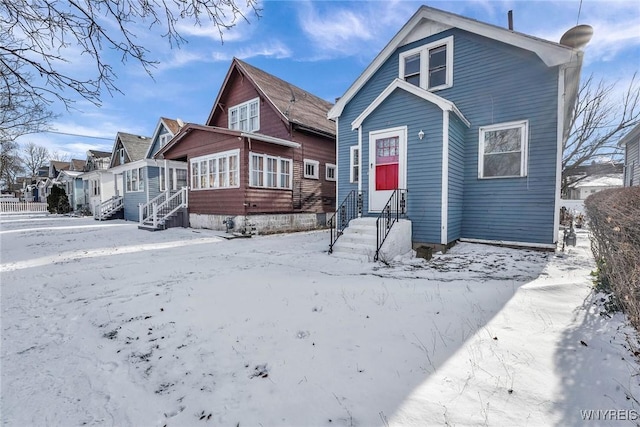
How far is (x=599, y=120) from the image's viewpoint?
59.0 ft

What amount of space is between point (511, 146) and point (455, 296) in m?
5.99

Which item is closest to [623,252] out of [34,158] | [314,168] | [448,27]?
[448,27]

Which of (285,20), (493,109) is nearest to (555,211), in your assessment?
(493,109)

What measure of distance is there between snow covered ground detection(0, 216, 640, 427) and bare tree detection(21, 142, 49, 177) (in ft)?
245

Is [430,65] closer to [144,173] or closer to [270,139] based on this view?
[270,139]

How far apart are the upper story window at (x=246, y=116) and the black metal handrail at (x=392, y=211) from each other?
9295 mm

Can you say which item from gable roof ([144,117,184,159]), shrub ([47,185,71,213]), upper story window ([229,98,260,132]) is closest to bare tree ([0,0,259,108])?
upper story window ([229,98,260,132])

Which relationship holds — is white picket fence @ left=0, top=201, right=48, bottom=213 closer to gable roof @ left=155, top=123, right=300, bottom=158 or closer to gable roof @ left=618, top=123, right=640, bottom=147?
gable roof @ left=155, top=123, right=300, bottom=158

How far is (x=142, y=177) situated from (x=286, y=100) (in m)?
10.5

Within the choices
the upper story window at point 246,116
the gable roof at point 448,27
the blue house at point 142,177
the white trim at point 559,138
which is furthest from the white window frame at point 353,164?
the blue house at point 142,177

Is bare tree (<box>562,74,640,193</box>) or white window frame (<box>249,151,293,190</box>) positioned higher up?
bare tree (<box>562,74,640,193</box>)

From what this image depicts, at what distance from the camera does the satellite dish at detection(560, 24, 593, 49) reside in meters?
8.06

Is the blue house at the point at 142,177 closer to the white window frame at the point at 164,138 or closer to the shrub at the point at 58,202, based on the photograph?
the white window frame at the point at 164,138

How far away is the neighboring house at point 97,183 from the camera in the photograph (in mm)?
22328
